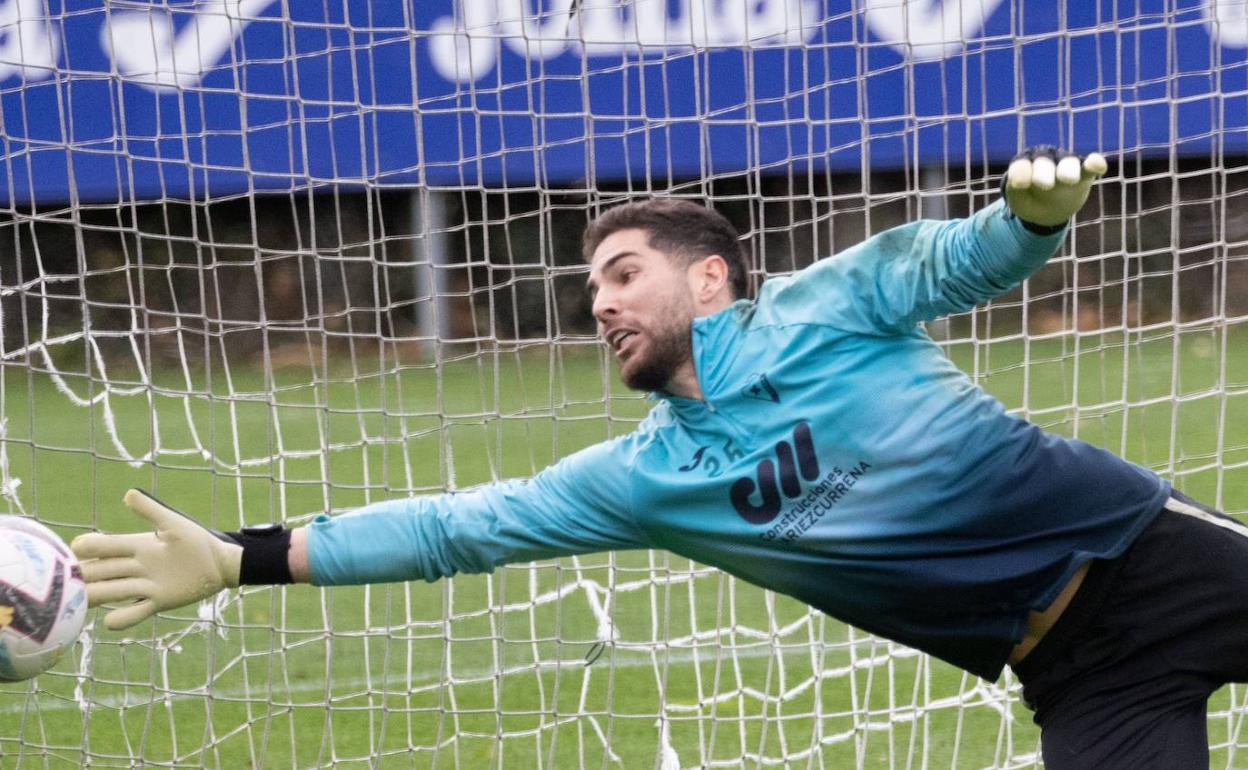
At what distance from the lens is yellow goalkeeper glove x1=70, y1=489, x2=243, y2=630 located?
3.42 metres

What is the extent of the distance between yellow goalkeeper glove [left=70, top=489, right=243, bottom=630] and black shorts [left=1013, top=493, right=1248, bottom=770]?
5.97ft

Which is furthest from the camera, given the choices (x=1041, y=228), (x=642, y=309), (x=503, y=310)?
(x=503, y=310)

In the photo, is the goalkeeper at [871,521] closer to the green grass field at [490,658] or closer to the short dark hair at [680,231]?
the short dark hair at [680,231]

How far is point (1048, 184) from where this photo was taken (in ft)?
9.66

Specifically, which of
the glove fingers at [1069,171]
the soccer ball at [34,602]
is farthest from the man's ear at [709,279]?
the soccer ball at [34,602]

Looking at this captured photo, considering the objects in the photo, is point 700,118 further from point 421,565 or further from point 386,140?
A: point 386,140

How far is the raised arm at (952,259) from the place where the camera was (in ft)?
9.78

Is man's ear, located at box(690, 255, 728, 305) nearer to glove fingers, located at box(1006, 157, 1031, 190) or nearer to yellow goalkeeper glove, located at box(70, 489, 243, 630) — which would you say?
glove fingers, located at box(1006, 157, 1031, 190)

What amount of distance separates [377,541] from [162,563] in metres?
0.46

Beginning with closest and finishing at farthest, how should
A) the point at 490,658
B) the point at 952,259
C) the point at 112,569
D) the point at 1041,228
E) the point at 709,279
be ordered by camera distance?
the point at 1041,228
the point at 952,259
the point at 112,569
the point at 709,279
the point at 490,658

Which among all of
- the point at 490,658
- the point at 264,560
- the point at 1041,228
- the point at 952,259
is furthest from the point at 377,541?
the point at 490,658

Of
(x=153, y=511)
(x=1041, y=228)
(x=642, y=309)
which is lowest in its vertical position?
(x=153, y=511)

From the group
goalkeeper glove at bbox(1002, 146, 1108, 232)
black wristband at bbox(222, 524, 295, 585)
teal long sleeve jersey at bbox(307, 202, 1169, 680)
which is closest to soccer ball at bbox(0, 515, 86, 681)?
black wristband at bbox(222, 524, 295, 585)

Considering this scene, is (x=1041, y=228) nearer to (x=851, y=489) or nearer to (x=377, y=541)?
(x=851, y=489)
